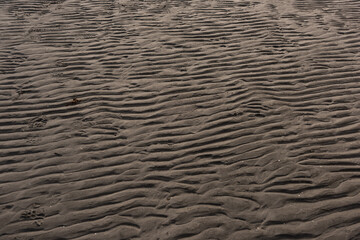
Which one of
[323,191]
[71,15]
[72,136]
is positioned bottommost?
[323,191]

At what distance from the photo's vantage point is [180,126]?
15.1 feet

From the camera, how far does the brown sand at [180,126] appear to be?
11.5ft

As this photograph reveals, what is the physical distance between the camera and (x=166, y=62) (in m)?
5.85

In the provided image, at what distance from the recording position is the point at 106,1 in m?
8.15

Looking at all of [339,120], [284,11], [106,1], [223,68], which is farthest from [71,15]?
[339,120]

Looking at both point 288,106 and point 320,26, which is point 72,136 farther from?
point 320,26

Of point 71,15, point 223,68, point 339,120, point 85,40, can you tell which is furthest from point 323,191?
point 71,15

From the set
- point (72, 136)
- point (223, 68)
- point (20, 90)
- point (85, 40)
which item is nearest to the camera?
point (72, 136)

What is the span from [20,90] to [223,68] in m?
3.25

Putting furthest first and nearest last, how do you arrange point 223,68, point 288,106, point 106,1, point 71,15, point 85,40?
point 106,1
point 71,15
point 85,40
point 223,68
point 288,106

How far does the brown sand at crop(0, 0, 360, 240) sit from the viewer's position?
138 inches

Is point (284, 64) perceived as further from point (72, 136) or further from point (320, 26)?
point (72, 136)

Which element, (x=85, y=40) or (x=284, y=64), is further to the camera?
(x=85, y=40)

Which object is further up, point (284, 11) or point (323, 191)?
point (284, 11)
